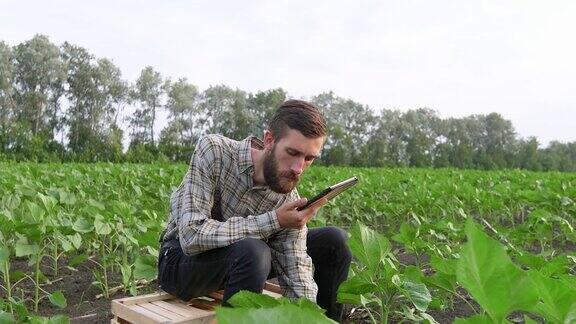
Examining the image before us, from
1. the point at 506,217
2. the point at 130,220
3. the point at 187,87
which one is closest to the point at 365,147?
the point at 187,87

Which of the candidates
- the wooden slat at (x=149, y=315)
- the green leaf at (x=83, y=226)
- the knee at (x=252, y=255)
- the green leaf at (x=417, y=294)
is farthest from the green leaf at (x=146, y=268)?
the green leaf at (x=417, y=294)

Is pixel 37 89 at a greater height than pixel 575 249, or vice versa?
pixel 37 89

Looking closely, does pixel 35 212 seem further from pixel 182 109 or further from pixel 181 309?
pixel 182 109

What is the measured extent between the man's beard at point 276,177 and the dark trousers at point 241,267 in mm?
258

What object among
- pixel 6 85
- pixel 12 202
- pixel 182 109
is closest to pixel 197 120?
pixel 182 109

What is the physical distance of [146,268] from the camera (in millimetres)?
3020

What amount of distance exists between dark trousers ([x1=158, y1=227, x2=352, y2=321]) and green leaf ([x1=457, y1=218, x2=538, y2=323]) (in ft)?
5.75

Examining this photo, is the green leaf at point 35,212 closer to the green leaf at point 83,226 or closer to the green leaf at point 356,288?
the green leaf at point 83,226

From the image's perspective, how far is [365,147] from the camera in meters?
46.6

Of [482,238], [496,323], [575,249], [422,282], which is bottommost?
[575,249]

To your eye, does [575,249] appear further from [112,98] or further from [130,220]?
[112,98]

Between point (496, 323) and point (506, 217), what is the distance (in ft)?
23.2

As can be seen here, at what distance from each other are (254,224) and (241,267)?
19cm

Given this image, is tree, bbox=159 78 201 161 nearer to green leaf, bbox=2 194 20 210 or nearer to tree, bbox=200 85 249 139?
tree, bbox=200 85 249 139
